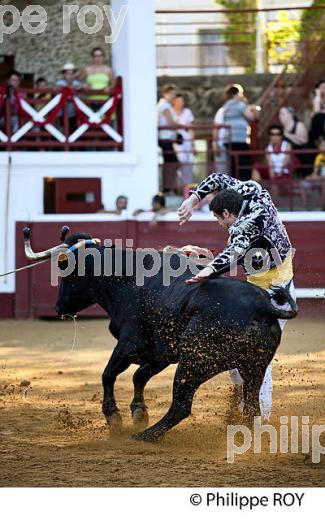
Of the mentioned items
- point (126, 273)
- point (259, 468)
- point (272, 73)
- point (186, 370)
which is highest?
point (272, 73)

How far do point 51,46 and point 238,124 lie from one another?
4.02 meters

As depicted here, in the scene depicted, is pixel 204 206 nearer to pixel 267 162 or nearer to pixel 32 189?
pixel 267 162

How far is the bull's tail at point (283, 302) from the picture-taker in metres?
4.99

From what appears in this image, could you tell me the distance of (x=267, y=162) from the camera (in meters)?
12.3

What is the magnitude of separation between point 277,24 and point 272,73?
1.81 metres

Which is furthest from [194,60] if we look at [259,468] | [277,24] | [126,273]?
[259,468]

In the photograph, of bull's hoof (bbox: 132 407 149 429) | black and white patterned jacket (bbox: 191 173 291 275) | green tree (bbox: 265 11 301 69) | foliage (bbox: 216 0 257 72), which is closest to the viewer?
black and white patterned jacket (bbox: 191 173 291 275)

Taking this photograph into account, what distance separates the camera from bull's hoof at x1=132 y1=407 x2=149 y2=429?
5668 millimetres

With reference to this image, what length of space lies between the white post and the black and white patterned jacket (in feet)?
21.5

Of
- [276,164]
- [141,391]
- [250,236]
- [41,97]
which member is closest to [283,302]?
[250,236]

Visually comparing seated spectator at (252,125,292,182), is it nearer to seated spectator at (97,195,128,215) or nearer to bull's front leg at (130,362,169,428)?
seated spectator at (97,195,128,215)

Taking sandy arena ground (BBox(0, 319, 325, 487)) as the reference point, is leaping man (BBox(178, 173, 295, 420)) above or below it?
above

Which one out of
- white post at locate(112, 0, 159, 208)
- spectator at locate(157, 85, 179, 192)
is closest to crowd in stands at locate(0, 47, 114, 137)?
white post at locate(112, 0, 159, 208)

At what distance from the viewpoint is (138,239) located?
11.4 metres
